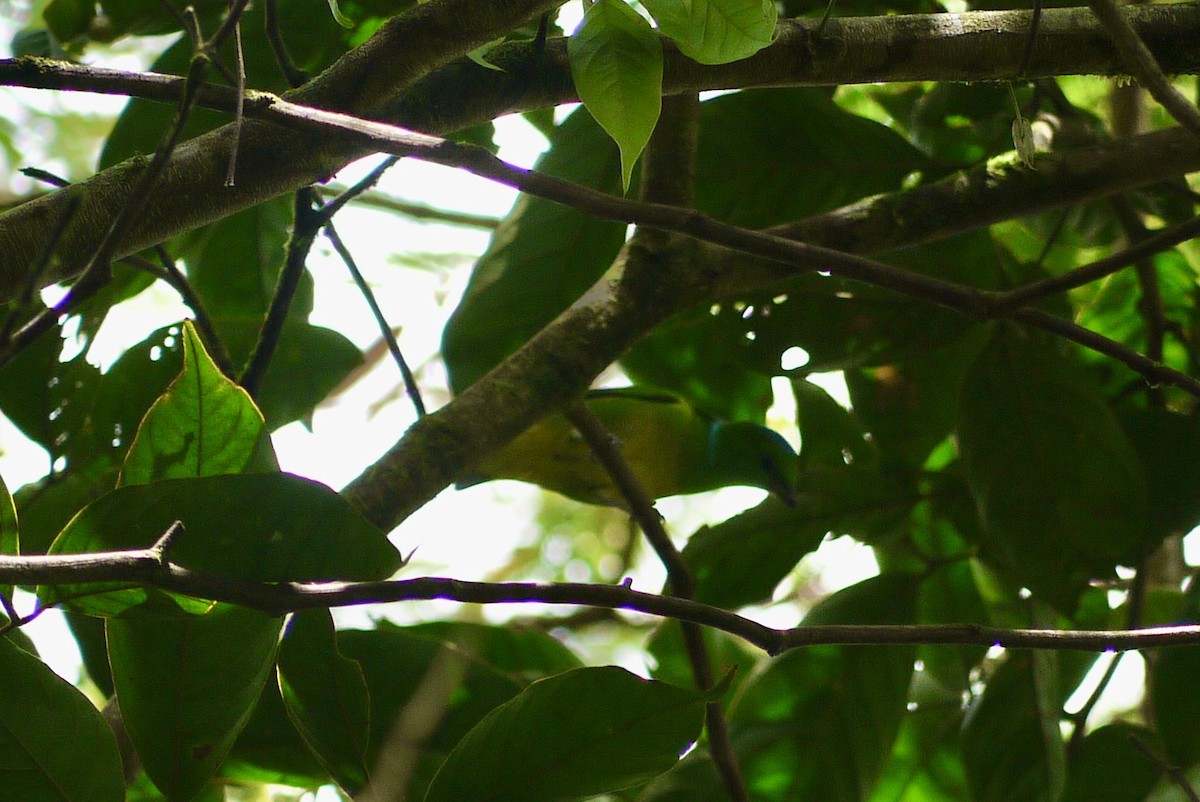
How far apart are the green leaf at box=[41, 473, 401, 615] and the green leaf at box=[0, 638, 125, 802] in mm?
70

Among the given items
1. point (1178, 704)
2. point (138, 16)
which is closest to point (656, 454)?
point (1178, 704)

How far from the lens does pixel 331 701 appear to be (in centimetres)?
59

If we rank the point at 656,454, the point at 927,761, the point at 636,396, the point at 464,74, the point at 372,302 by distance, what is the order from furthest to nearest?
1. the point at 656,454
2. the point at 636,396
3. the point at 927,761
4. the point at 372,302
5. the point at 464,74

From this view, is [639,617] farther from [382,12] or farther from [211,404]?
[211,404]

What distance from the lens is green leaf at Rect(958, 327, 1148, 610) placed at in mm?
914

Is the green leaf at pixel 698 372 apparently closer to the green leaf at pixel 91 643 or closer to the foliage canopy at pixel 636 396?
the foliage canopy at pixel 636 396

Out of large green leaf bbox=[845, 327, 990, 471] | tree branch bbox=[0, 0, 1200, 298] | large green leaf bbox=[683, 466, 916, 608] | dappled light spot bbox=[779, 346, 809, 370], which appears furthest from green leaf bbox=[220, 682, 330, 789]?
large green leaf bbox=[845, 327, 990, 471]

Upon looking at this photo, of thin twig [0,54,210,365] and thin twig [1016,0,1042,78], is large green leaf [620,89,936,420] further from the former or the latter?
thin twig [0,54,210,365]

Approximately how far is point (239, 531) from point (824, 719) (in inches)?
25.4

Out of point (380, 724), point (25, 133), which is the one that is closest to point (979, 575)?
point (380, 724)

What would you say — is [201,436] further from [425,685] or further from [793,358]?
[793,358]

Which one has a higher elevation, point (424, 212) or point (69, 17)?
point (424, 212)

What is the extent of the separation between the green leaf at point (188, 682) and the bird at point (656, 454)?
77 centimetres

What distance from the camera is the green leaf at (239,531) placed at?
49cm
